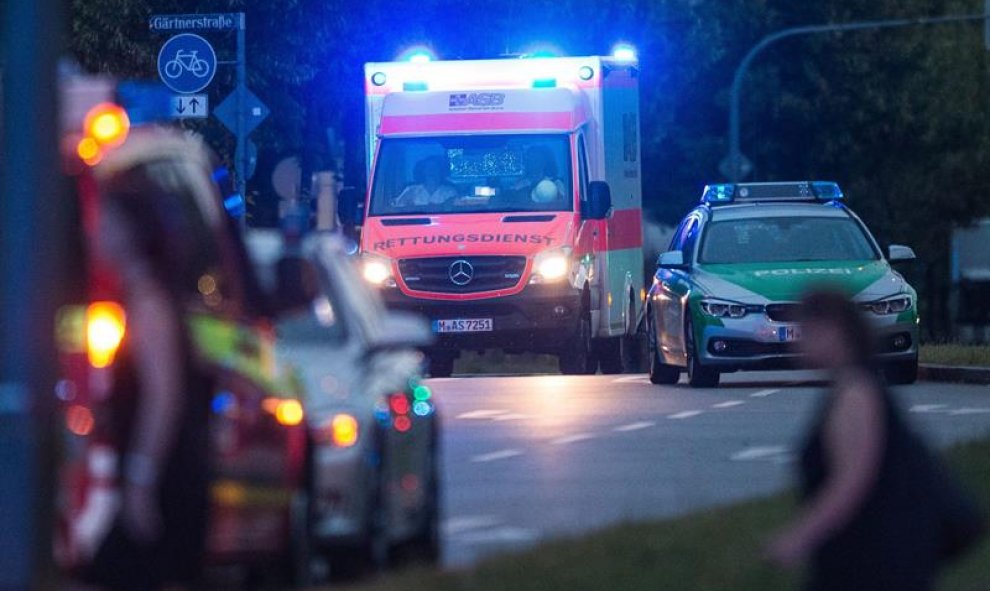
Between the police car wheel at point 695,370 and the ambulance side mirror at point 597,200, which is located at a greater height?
the ambulance side mirror at point 597,200

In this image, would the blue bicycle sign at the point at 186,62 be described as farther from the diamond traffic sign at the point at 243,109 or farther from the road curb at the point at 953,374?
the road curb at the point at 953,374

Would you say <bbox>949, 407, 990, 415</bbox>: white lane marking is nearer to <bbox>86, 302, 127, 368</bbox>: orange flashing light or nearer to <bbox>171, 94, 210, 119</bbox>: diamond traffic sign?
<bbox>171, 94, 210, 119</bbox>: diamond traffic sign

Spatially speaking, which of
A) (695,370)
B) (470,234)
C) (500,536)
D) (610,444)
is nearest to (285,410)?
(500,536)

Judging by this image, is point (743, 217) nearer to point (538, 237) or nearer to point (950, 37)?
point (538, 237)

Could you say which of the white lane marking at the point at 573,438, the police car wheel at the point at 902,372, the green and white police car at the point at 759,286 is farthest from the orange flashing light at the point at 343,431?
the police car wheel at the point at 902,372

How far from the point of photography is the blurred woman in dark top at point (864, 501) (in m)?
7.33

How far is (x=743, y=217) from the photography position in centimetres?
2548

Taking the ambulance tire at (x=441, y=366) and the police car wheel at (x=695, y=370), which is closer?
the police car wheel at (x=695, y=370)

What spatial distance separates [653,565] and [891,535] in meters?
2.95

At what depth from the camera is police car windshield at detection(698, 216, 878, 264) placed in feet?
82.1

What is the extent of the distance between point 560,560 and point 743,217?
1536cm

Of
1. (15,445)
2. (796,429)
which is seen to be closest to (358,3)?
(796,429)

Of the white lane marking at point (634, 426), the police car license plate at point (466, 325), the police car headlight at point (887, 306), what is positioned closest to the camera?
the white lane marking at point (634, 426)

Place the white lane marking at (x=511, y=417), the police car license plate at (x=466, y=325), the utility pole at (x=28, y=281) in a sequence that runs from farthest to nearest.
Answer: the police car license plate at (x=466, y=325) < the white lane marking at (x=511, y=417) < the utility pole at (x=28, y=281)
